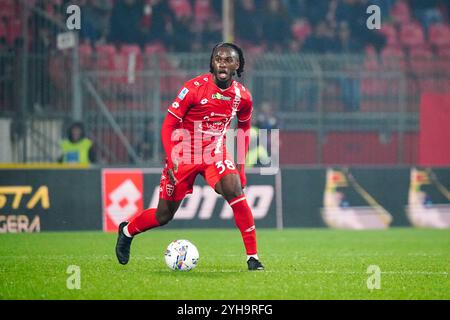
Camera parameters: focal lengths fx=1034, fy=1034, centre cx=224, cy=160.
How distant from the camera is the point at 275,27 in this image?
2472cm

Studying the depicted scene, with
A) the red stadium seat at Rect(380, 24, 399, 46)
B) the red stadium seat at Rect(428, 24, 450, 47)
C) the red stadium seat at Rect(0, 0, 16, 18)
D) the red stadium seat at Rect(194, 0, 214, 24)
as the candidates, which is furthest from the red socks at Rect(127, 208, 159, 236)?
the red stadium seat at Rect(428, 24, 450, 47)

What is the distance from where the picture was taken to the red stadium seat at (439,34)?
989 inches

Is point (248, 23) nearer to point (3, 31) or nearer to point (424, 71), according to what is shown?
point (424, 71)

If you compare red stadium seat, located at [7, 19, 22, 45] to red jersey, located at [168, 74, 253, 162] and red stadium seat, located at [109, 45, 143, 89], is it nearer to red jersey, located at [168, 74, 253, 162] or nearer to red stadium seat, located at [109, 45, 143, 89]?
red stadium seat, located at [109, 45, 143, 89]

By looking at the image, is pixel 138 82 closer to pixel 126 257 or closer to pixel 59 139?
pixel 59 139

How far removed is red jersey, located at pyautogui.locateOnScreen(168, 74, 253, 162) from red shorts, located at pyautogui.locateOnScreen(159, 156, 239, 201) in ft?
0.68

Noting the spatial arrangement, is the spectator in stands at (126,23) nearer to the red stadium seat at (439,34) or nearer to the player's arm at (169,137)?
the red stadium seat at (439,34)

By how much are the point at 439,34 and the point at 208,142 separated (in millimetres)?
→ 16221

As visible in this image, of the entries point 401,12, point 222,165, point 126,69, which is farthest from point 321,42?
point 222,165

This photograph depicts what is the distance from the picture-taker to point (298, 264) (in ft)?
37.3

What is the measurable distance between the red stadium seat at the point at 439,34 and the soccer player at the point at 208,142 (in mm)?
15363

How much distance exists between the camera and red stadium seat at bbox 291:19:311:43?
2456cm

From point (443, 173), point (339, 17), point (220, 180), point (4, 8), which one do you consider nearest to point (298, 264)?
point (220, 180)

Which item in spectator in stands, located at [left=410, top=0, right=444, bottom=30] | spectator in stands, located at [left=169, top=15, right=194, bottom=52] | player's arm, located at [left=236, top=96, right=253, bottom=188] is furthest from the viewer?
spectator in stands, located at [left=410, top=0, right=444, bottom=30]
